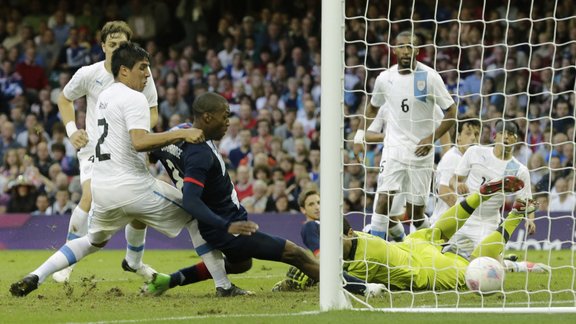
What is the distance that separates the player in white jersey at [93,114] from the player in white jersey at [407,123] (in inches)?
98.7

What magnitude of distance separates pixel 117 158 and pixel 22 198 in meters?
8.70

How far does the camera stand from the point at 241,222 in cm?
748

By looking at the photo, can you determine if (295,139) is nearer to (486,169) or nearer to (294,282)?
(486,169)

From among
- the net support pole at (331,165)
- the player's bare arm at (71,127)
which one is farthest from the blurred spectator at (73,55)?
the net support pole at (331,165)

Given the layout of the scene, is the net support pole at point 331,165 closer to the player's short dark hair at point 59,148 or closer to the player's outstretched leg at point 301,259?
the player's outstretched leg at point 301,259

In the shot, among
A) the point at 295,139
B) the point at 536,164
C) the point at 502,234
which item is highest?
the point at 502,234

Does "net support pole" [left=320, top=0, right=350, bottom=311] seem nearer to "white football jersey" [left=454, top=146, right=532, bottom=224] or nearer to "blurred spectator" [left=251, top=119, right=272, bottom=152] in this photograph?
"white football jersey" [left=454, top=146, right=532, bottom=224]

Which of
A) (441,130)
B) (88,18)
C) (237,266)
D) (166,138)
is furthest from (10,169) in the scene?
(166,138)

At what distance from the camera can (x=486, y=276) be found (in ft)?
24.7

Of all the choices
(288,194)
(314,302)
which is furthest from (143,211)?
(288,194)

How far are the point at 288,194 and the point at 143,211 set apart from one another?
8.11 metres

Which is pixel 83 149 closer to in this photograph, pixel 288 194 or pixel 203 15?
pixel 288 194

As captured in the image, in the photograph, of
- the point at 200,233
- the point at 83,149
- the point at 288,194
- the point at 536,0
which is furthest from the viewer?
the point at 536,0

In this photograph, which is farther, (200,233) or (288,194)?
(288,194)
